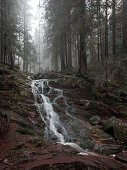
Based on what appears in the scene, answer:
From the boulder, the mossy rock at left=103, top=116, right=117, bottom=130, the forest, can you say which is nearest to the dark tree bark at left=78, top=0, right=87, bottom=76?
the forest

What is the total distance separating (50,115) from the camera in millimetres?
8438

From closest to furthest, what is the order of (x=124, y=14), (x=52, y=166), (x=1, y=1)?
1. (x=52, y=166)
2. (x=124, y=14)
3. (x=1, y=1)

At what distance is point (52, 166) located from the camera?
10.9ft

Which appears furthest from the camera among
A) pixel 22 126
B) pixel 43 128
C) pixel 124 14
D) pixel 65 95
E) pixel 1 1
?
pixel 1 1

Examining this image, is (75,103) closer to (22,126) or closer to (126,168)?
(22,126)

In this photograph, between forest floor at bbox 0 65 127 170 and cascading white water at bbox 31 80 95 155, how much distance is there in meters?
0.38

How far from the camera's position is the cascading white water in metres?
6.89

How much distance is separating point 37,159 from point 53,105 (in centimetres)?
551

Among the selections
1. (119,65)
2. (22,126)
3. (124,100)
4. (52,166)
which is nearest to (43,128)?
(22,126)

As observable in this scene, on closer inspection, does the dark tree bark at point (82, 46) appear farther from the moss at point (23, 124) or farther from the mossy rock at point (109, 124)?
the moss at point (23, 124)

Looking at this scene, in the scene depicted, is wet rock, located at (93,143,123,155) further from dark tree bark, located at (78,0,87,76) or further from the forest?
dark tree bark, located at (78,0,87,76)

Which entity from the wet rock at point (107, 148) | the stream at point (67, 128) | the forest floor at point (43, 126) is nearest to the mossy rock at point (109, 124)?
the forest floor at point (43, 126)

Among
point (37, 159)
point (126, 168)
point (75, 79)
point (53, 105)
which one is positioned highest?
point (75, 79)

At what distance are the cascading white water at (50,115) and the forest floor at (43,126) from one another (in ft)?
1.26
